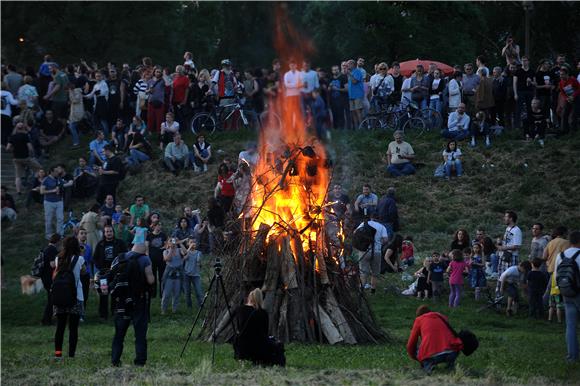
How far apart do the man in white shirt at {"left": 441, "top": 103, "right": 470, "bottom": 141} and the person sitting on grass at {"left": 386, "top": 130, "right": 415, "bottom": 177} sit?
131 cm

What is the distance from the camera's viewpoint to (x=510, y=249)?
2653cm

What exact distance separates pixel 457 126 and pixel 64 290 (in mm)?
17284

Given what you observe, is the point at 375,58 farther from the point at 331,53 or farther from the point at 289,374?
the point at 289,374

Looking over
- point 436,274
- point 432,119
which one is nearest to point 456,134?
point 432,119

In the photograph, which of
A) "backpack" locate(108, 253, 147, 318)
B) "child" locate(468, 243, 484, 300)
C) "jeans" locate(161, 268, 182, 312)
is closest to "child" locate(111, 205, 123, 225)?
"jeans" locate(161, 268, 182, 312)

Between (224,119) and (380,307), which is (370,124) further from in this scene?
(380,307)

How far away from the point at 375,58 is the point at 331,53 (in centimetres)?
1685

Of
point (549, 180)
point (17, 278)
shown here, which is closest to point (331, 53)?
point (549, 180)

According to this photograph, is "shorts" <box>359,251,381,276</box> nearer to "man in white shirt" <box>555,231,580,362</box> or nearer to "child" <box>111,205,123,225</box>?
"child" <box>111,205,123,225</box>

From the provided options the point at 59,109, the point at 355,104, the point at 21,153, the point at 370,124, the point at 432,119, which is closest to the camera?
the point at 21,153

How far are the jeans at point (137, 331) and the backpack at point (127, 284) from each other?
8 centimetres

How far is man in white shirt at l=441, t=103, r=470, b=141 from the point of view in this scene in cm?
3447

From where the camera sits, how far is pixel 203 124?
120 ft

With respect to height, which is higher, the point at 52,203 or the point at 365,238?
the point at 52,203
